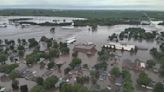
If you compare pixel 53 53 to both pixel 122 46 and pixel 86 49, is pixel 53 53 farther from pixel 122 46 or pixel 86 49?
pixel 122 46

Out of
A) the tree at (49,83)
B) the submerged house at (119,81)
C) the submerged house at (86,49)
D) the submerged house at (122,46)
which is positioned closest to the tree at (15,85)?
the tree at (49,83)

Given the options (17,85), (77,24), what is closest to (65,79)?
(17,85)

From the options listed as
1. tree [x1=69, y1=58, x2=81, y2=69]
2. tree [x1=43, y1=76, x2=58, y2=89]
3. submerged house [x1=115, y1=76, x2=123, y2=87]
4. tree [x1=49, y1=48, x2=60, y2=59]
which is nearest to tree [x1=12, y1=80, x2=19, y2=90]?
tree [x1=43, y1=76, x2=58, y2=89]

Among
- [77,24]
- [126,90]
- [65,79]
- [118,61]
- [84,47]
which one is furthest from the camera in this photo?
[77,24]

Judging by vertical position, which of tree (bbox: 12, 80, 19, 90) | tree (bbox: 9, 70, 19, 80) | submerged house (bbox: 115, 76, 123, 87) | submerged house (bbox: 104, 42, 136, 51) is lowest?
tree (bbox: 12, 80, 19, 90)

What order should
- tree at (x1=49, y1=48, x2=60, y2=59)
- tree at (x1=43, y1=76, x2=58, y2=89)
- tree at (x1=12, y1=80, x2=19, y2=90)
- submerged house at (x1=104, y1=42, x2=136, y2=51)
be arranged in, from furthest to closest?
submerged house at (x1=104, y1=42, x2=136, y2=51) → tree at (x1=49, y1=48, x2=60, y2=59) → tree at (x1=12, y1=80, x2=19, y2=90) → tree at (x1=43, y1=76, x2=58, y2=89)

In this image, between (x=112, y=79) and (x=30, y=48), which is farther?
(x=30, y=48)

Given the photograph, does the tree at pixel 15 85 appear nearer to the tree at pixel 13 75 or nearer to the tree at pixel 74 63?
the tree at pixel 13 75

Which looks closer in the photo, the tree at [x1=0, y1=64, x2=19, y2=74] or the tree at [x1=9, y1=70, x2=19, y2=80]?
the tree at [x1=9, y1=70, x2=19, y2=80]

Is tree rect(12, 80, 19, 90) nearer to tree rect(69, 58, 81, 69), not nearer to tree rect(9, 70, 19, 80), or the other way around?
tree rect(9, 70, 19, 80)

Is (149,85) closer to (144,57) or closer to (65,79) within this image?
(65,79)

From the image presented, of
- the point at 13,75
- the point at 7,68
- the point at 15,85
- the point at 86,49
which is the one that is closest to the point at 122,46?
the point at 86,49
